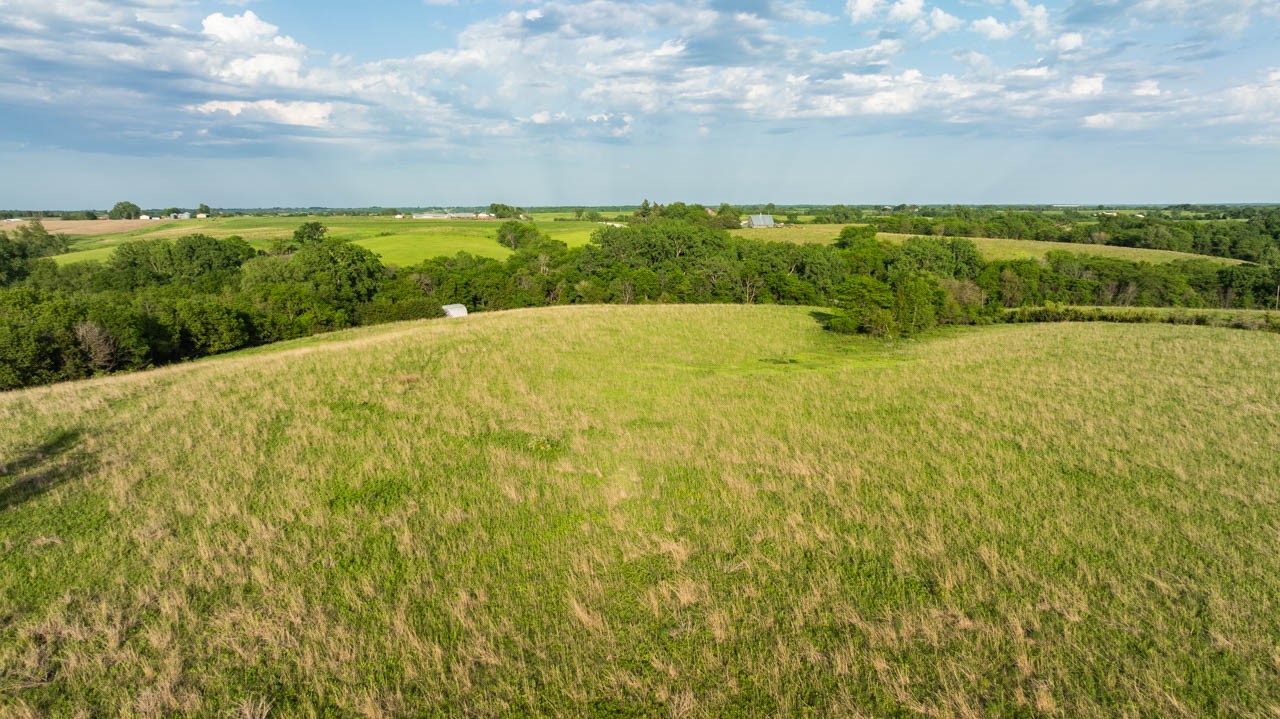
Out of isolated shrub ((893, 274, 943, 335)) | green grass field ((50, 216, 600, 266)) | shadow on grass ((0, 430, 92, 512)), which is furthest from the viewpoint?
green grass field ((50, 216, 600, 266))

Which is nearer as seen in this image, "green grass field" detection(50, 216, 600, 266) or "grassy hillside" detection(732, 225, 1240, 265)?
"grassy hillside" detection(732, 225, 1240, 265)

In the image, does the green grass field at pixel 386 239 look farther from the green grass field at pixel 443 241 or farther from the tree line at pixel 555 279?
the tree line at pixel 555 279

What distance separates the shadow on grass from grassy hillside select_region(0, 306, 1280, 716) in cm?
9

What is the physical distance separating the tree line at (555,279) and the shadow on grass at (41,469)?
105ft

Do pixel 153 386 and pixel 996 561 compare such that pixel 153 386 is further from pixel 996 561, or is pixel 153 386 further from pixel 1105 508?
pixel 1105 508

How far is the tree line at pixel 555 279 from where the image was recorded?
1971 inches

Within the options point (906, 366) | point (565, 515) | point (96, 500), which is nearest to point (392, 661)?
point (565, 515)

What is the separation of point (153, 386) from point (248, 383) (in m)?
3.46

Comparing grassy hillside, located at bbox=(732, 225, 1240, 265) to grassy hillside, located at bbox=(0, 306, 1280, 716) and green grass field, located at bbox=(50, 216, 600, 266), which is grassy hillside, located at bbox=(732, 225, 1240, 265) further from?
grassy hillside, located at bbox=(0, 306, 1280, 716)

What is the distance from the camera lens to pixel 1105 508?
1039cm

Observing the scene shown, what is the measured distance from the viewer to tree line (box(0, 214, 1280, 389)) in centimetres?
5006

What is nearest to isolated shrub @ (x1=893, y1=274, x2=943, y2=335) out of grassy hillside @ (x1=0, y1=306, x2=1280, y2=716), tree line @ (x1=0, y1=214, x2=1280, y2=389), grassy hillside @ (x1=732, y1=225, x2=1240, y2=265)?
tree line @ (x1=0, y1=214, x2=1280, y2=389)

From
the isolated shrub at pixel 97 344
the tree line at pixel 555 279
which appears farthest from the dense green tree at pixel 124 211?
the isolated shrub at pixel 97 344

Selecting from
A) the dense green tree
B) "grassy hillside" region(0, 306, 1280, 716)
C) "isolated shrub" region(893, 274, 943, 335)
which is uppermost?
the dense green tree
